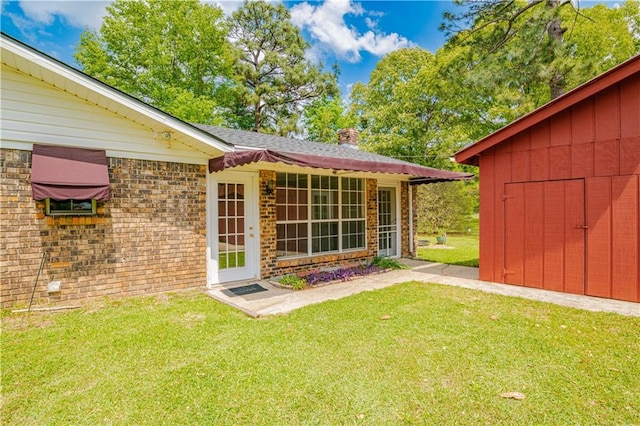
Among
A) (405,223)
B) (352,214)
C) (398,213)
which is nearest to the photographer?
(352,214)

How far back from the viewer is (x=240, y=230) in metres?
7.04

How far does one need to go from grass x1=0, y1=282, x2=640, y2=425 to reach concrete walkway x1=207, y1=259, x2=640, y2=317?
1.36 ft

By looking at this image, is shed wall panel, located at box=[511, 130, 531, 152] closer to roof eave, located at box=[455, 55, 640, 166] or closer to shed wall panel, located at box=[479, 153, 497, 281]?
roof eave, located at box=[455, 55, 640, 166]

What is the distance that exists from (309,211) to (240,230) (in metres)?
1.88

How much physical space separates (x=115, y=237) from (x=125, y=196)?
0.74 metres

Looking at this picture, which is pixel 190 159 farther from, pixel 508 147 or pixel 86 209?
pixel 508 147

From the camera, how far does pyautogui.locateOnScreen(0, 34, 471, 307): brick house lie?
16.0 feet

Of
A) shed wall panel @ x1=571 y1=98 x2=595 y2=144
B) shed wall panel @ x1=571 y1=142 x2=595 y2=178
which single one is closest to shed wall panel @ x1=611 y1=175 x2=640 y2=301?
shed wall panel @ x1=571 y1=142 x2=595 y2=178

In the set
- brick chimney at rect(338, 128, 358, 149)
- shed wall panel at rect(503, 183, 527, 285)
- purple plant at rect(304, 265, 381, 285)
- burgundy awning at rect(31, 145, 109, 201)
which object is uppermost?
brick chimney at rect(338, 128, 358, 149)

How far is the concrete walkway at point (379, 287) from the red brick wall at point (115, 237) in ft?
3.59

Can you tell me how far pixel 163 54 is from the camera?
21.9 meters

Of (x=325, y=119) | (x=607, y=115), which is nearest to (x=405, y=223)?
(x=607, y=115)

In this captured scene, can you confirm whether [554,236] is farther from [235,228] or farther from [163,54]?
[163,54]

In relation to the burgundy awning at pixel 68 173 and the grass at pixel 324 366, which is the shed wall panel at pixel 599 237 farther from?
the burgundy awning at pixel 68 173
